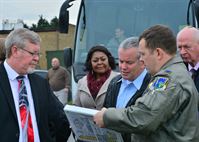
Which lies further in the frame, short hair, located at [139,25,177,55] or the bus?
the bus

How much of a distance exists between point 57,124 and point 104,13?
5.20 m

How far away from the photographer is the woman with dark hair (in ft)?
16.8

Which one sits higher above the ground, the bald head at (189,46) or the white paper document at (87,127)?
the bald head at (189,46)

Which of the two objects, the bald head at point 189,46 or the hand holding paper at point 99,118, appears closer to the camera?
the hand holding paper at point 99,118

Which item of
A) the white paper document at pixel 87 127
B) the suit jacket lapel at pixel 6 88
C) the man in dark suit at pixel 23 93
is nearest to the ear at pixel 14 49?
the man in dark suit at pixel 23 93

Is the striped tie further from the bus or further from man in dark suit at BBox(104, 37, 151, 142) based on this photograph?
the bus

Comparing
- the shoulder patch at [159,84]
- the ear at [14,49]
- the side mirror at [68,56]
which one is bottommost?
the side mirror at [68,56]

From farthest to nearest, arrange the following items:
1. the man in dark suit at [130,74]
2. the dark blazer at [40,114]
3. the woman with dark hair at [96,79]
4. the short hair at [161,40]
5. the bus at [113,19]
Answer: the bus at [113,19] < the woman with dark hair at [96,79] < the man in dark suit at [130,74] < the dark blazer at [40,114] < the short hair at [161,40]

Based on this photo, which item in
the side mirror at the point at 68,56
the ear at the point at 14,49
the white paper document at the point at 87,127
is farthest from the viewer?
the side mirror at the point at 68,56

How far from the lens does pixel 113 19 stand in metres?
8.84

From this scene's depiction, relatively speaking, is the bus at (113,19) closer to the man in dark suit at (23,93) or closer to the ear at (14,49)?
the man in dark suit at (23,93)

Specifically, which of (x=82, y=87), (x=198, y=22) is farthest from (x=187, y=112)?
(x=198, y=22)

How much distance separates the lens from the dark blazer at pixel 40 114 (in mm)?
3551

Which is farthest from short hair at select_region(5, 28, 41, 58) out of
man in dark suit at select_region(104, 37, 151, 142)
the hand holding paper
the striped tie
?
the hand holding paper
